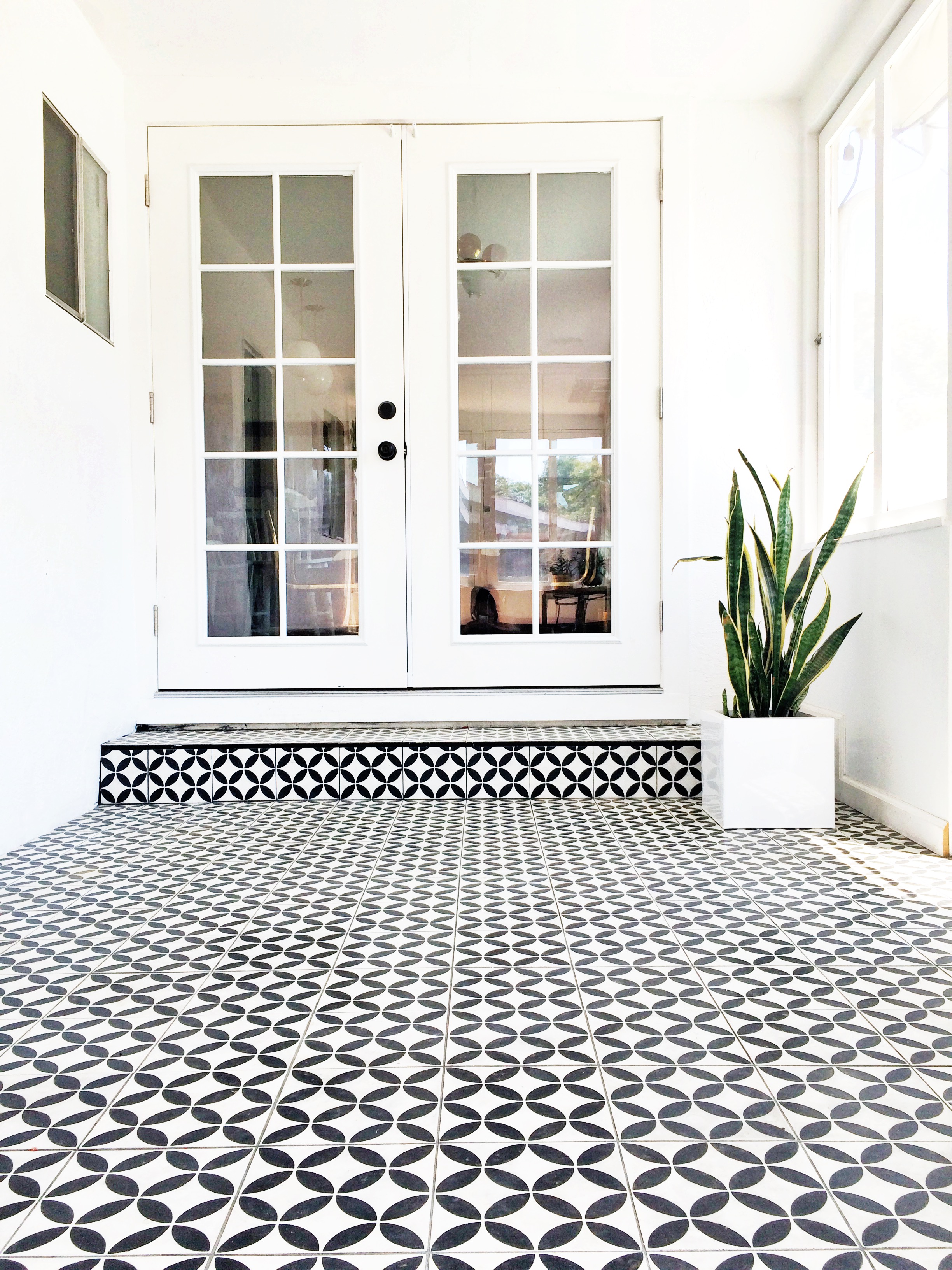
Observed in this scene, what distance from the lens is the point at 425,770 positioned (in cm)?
302

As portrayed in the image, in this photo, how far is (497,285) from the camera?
3275mm

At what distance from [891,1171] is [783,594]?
173 centimetres

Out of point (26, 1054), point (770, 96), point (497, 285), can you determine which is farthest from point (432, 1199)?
point (770, 96)

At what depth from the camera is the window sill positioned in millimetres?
2309

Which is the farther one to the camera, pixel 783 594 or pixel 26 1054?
pixel 783 594

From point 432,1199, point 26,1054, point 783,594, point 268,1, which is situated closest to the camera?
point 432,1199

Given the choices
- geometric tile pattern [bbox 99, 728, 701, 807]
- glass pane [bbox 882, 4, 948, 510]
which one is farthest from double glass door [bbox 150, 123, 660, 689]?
Answer: glass pane [bbox 882, 4, 948, 510]

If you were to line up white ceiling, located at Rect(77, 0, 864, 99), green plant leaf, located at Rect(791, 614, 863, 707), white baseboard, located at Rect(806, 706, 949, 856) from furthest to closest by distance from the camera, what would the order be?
white ceiling, located at Rect(77, 0, 864, 99)
green plant leaf, located at Rect(791, 614, 863, 707)
white baseboard, located at Rect(806, 706, 949, 856)

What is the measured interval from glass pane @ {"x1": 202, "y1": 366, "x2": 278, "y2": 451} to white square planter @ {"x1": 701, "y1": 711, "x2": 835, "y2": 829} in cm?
181

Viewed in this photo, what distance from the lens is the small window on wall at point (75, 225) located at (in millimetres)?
2660

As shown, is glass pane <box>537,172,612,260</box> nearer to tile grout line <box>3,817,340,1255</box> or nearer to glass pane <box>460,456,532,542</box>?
glass pane <box>460,456,532,542</box>

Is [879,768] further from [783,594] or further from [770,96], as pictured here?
[770,96]

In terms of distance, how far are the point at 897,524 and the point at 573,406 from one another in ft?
3.89

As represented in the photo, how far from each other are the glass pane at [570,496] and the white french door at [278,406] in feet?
1.62
